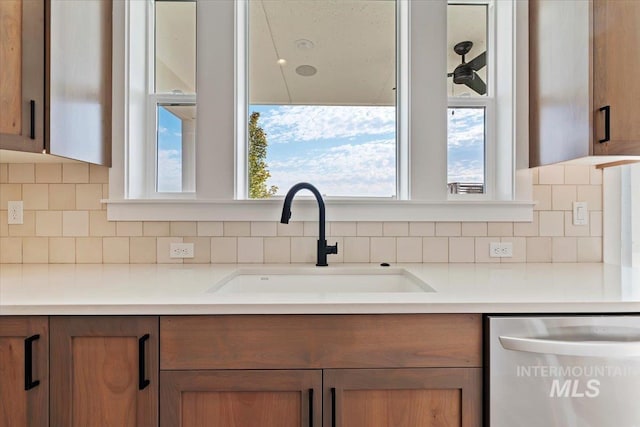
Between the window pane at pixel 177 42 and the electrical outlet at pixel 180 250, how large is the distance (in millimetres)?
776

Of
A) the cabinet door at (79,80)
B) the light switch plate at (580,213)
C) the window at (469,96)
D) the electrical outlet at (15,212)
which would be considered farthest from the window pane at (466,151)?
the electrical outlet at (15,212)

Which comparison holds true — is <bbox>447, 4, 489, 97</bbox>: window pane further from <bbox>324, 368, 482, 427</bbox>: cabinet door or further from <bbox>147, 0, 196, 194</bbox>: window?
<bbox>324, 368, 482, 427</bbox>: cabinet door

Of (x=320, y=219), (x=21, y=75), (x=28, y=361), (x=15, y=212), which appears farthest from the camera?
(x=15, y=212)

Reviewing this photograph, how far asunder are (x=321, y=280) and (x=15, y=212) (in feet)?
4.71

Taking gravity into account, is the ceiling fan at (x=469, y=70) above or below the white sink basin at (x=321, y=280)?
above

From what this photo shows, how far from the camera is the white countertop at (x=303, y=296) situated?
1.05m

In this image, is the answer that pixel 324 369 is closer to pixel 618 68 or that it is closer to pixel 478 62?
pixel 618 68

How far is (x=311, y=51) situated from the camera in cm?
193

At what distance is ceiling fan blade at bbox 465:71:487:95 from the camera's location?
196 centimetres

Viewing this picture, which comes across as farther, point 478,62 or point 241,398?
point 478,62

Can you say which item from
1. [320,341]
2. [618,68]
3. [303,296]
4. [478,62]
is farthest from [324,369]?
[478,62]

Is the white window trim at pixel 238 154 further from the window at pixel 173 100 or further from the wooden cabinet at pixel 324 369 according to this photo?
the wooden cabinet at pixel 324 369

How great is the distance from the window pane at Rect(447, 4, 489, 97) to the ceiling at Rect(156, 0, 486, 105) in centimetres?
6

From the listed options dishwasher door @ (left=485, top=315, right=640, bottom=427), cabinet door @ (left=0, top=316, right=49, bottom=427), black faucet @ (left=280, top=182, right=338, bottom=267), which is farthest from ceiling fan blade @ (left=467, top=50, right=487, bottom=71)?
cabinet door @ (left=0, top=316, right=49, bottom=427)
